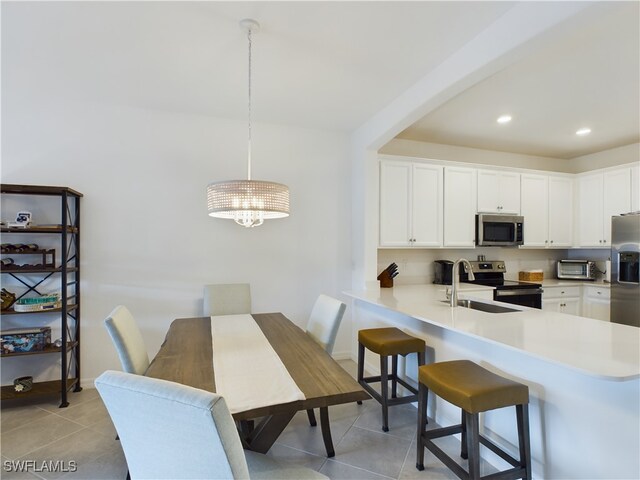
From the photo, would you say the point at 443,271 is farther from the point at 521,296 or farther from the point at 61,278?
the point at 61,278

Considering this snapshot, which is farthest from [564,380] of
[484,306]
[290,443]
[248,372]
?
[290,443]

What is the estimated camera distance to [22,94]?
2.92 meters

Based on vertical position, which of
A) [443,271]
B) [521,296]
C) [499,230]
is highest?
[499,230]

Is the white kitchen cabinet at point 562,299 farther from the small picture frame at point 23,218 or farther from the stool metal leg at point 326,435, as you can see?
the small picture frame at point 23,218

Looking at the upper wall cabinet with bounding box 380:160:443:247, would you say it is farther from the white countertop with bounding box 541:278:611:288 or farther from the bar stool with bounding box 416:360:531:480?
the bar stool with bounding box 416:360:531:480

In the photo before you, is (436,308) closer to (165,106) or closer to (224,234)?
(224,234)

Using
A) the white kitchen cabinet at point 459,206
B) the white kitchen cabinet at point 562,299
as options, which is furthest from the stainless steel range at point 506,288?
the white kitchen cabinet at point 459,206

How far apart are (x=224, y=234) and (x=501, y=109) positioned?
9.85ft

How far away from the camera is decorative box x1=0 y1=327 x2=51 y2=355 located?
2717mm

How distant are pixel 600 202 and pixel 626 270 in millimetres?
1138

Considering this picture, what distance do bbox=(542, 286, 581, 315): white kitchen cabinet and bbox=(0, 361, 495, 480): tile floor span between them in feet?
7.92

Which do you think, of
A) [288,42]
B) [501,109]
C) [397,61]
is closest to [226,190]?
[288,42]

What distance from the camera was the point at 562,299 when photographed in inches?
159

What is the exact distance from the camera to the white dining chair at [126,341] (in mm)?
1813
